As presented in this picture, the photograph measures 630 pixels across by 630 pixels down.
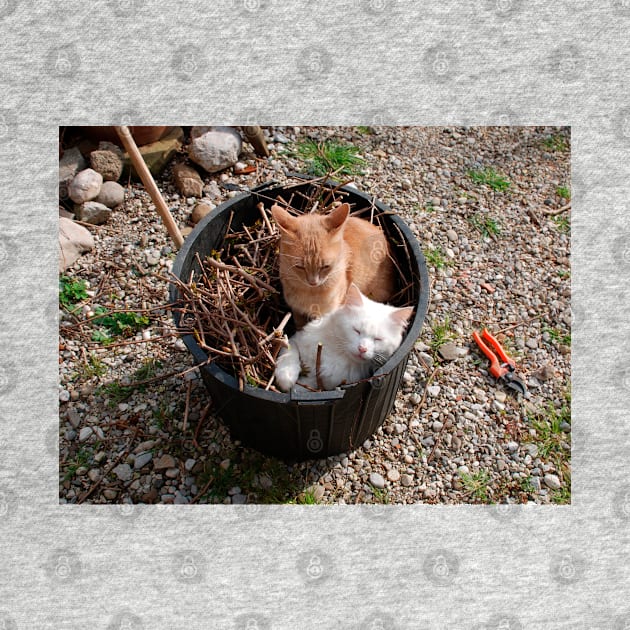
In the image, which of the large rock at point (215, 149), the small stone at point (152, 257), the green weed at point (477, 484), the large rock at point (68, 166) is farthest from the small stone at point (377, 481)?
the large rock at point (68, 166)

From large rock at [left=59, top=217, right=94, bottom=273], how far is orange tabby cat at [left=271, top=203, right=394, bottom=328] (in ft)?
4.38

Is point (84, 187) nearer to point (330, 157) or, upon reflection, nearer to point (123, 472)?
point (330, 157)

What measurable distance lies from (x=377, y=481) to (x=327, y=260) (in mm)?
976

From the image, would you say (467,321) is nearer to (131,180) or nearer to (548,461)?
(548,461)

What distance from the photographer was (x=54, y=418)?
184 cm

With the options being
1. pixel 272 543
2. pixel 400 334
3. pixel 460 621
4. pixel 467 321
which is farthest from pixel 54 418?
pixel 467 321

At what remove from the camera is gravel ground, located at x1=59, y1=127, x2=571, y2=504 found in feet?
7.58

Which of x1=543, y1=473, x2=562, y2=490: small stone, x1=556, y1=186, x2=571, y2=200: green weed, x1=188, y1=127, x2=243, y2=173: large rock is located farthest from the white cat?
x1=556, y1=186, x2=571, y2=200: green weed

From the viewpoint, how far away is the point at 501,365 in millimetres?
2658

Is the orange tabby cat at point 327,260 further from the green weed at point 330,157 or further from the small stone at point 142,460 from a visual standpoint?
the green weed at point 330,157

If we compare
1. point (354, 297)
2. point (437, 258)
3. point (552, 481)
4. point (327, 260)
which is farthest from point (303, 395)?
point (437, 258)

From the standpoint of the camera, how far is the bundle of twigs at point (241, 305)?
200 cm

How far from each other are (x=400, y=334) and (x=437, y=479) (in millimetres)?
760

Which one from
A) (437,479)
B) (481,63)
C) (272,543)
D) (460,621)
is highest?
(481,63)
